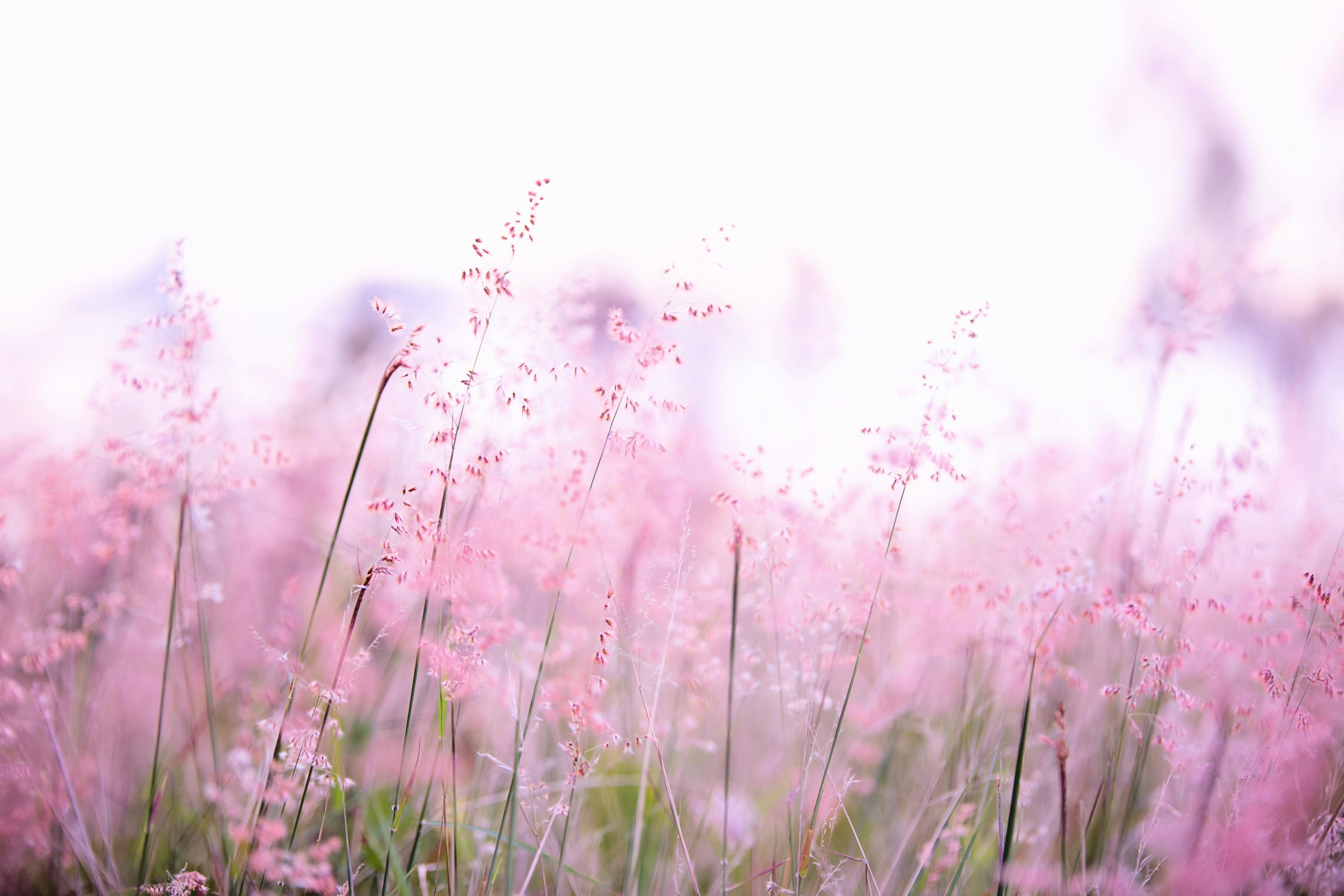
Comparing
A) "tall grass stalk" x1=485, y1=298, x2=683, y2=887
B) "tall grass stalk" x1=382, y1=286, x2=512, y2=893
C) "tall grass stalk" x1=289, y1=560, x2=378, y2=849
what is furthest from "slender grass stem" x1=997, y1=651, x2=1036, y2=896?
"tall grass stalk" x1=289, y1=560, x2=378, y2=849

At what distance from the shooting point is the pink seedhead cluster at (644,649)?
4.76ft

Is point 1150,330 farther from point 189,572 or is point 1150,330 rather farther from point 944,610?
point 189,572

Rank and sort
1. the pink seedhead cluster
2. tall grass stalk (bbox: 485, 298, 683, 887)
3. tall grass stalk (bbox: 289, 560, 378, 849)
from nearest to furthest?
tall grass stalk (bbox: 289, 560, 378, 849), tall grass stalk (bbox: 485, 298, 683, 887), the pink seedhead cluster

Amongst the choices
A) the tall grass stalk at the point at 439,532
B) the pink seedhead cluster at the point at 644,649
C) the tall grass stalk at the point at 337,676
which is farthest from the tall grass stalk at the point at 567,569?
the tall grass stalk at the point at 337,676

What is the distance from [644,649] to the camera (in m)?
1.94

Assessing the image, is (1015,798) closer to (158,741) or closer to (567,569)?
(567,569)

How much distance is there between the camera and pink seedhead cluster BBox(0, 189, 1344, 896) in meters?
1.45

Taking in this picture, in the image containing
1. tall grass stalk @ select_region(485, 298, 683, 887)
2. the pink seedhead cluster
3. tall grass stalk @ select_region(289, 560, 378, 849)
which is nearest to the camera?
tall grass stalk @ select_region(289, 560, 378, 849)

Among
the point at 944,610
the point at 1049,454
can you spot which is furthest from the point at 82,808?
the point at 1049,454

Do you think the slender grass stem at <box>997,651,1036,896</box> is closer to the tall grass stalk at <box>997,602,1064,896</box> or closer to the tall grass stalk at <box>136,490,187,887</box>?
the tall grass stalk at <box>997,602,1064,896</box>

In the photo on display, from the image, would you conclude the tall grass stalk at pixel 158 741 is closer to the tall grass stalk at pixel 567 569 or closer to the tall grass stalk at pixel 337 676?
the tall grass stalk at pixel 337 676

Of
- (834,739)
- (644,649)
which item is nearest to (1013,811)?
(834,739)

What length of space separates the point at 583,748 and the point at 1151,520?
Result: 1.73 meters

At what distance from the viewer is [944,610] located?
96.2 inches
